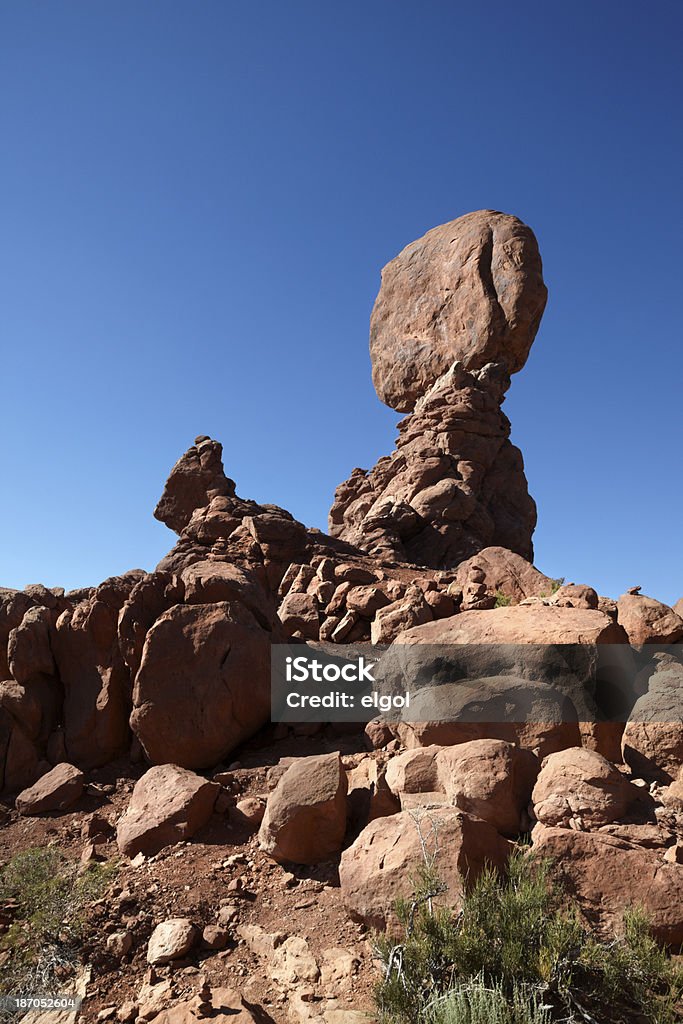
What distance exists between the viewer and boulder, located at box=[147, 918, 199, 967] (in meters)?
5.19

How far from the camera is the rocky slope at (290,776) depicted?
16.2 feet

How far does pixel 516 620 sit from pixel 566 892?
11.2 feet

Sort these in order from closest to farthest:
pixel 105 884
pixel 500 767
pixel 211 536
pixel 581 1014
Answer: pixel 581 1014
pixel 500 767
pixel 105 884
pixel 211 536

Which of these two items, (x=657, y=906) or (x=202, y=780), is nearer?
(x=657, y=906)

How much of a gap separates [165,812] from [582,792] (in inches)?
177

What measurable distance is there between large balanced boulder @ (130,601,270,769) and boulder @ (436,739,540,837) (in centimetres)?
339

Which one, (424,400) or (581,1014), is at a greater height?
(424,400)

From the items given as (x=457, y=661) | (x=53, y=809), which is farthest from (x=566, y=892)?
(x=53, y=809)

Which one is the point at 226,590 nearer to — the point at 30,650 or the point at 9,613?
the point at 30,650

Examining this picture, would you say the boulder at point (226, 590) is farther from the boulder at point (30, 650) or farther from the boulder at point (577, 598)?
the boulder at point (577, 598)

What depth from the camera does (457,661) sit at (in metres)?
7.41

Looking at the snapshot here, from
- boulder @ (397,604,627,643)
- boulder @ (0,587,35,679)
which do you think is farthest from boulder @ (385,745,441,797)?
boulder @ (0,587,35,679)

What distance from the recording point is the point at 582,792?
5.50 m

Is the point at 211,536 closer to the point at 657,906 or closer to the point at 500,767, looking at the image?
the point at 500,767
